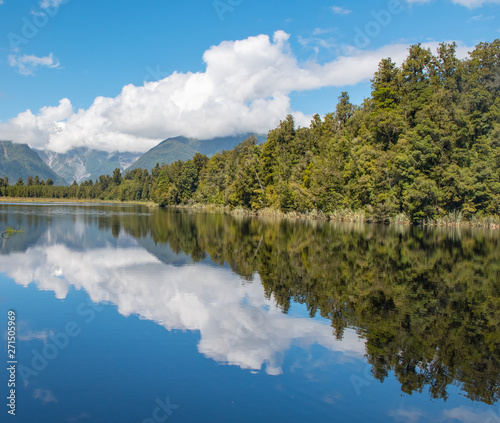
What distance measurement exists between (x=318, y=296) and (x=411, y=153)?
44.6 meters

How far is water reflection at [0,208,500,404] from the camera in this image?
8969mm

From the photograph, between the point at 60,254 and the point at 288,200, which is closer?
the point at 60,254

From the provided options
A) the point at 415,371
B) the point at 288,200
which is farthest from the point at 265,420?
the point at 288,200

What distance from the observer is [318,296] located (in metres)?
14.5

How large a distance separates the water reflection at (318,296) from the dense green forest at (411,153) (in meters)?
27.8

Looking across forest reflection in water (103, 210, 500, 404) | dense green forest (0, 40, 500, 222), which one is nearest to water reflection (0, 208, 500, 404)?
forest reflection in water (103, 210, 500, 404)

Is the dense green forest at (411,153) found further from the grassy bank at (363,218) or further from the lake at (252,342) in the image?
the lake at (252,342)

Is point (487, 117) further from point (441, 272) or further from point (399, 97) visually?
point (441, 272)

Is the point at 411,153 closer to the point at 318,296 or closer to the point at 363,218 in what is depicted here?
the point at 363,218

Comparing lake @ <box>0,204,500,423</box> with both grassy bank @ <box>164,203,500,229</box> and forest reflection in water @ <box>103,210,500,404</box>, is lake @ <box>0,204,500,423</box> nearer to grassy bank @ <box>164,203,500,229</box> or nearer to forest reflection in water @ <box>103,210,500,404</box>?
forest reflection in water @ <box>103,210,500,404</box>

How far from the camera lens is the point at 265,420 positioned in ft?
21.1

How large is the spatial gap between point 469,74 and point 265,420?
6345cm

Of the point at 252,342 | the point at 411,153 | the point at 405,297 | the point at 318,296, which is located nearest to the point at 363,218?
the point at 411,153

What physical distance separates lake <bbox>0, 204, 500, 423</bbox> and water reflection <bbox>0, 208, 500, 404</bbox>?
0.06m
